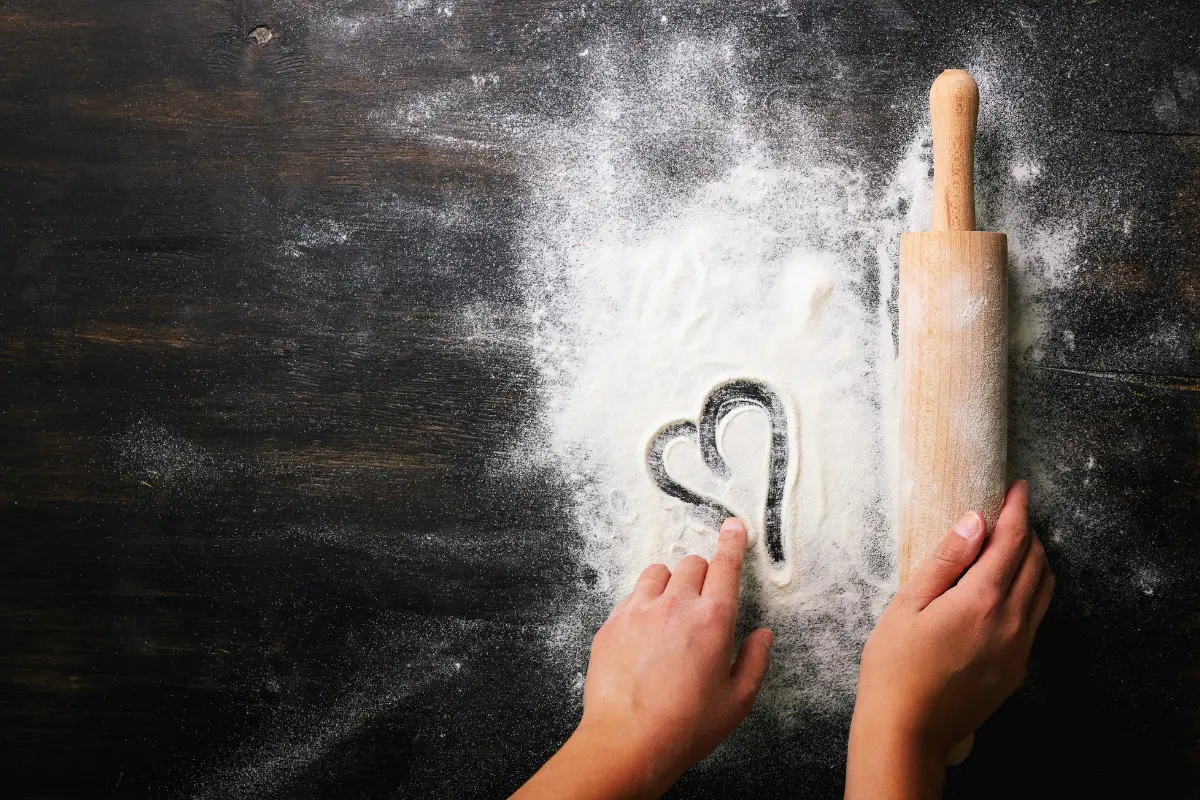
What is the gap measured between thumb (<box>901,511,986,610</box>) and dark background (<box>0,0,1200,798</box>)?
0.25 meters

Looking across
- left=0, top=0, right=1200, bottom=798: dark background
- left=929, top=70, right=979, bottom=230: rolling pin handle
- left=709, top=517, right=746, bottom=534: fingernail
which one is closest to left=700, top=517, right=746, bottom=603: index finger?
left=709, top=517, right=746, bottom=534: fingernail

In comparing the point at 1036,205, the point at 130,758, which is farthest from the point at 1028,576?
the point at 130,758

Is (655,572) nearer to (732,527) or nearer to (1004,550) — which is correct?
(732,527)

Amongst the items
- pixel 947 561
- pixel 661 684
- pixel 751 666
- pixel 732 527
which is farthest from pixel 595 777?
pixel 947 561

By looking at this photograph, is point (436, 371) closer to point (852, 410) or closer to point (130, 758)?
point (852, 410)

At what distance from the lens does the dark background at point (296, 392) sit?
3.07 ft

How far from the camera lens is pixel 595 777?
2.65 feet

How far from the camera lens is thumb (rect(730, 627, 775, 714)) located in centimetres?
87

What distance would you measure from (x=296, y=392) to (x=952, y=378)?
2.86ft

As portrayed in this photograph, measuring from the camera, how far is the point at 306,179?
95 cm

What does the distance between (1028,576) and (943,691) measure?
0.18 metres

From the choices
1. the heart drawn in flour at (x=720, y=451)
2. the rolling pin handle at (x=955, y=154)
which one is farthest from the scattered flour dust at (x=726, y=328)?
the rolling pin handle at (x=955, y=154)

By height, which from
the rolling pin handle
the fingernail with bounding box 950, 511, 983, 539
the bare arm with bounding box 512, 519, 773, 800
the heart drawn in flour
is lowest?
the bare arm with bounding box 512, 519, 773, 800

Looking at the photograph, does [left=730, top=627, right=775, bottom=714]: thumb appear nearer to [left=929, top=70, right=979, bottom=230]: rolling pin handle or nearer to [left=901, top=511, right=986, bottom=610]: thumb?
[left=901, top=511, right=986, bottom=610]: thumb
